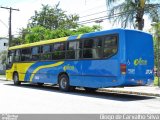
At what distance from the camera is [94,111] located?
38.1 feet

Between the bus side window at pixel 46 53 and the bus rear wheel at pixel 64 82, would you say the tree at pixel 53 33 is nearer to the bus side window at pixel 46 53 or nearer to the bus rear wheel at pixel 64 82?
the bus side window at pixel 46 53

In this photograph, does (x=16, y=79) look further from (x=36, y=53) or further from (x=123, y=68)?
(x=123, y=68)

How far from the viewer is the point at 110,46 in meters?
16.7

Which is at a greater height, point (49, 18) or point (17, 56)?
point (49, 18)

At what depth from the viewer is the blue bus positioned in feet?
53.3

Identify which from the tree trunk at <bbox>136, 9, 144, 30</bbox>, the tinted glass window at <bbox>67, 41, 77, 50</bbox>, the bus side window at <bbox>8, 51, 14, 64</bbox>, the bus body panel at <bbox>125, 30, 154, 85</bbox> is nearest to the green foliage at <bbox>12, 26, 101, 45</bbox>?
the tree trunk at <bbox>136, 9, 144, 30</bbox>

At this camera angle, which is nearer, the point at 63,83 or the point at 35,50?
the point at 63,83

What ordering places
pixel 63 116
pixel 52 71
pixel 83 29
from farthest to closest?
pixel 83 29 → pixel 52 71 → pixel 63 116

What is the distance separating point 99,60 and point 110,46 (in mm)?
996

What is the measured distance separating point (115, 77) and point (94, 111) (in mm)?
4851

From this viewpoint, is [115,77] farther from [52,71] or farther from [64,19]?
[64,19]

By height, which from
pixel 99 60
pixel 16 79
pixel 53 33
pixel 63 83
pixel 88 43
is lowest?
pixel 63 83

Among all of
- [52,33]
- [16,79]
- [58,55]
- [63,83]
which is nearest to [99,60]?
[63,83]

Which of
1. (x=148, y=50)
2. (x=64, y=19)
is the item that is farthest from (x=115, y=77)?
(x=64, y=19)
